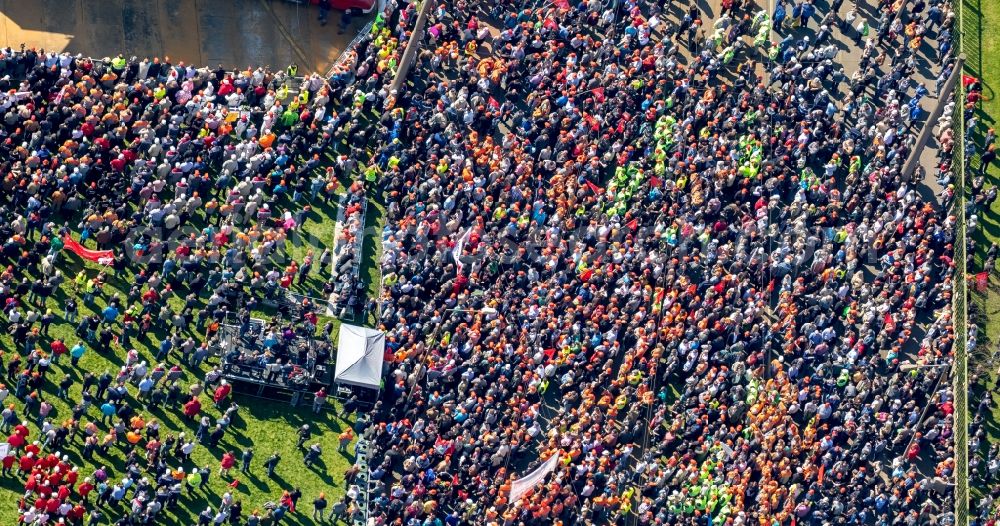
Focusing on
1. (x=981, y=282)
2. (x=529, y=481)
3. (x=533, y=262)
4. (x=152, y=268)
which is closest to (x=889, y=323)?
(x=981, y=282)

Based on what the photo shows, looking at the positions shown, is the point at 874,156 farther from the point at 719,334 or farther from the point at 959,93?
the point at 719,334

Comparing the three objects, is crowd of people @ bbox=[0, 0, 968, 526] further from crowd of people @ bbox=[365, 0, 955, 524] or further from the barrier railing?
the barrier railing

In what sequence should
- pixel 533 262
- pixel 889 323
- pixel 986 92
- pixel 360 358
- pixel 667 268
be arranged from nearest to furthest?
pixel 360 358 → pixel 533 262 → pixel 667 268 → pixel 889 323 → pixel 986 92

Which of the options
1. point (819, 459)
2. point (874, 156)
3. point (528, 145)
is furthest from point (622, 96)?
point (819, 459)

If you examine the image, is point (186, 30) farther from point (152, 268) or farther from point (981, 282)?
point (981, 282)

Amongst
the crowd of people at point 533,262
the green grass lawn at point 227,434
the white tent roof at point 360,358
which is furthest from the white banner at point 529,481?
the white tent roof at point 360,358

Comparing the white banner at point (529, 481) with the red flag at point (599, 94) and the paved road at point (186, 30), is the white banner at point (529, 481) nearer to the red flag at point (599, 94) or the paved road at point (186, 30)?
the red flag at point (599, 94)
